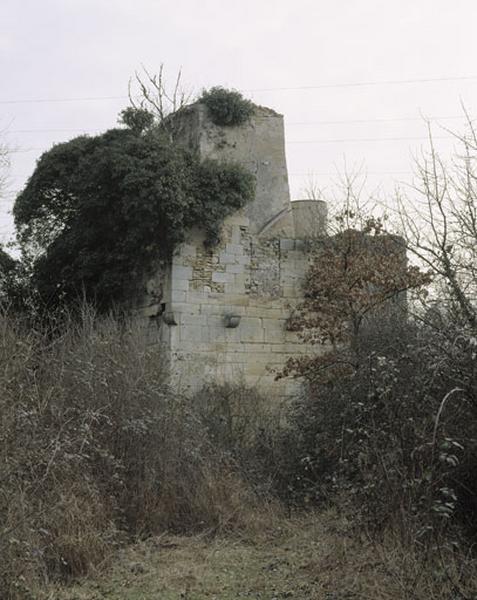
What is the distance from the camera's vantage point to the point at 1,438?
21.3 feet

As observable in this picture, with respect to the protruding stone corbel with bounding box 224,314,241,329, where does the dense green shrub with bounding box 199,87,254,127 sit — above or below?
above

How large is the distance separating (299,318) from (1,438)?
7.27 metres

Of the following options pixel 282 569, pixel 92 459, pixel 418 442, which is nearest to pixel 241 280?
pixel 92 459

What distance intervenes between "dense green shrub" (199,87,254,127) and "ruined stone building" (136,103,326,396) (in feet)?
0.49

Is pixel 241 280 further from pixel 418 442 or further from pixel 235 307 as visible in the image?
pixel 418 442

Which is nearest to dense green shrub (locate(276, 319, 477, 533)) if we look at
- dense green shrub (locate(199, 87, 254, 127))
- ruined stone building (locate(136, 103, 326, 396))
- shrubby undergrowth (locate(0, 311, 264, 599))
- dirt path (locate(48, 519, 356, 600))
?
dirt path (locate(48, 519, 356, 600))

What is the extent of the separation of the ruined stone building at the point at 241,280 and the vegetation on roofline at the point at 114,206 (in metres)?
0.50

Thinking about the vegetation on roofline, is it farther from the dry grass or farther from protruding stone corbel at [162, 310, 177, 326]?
the dry grass

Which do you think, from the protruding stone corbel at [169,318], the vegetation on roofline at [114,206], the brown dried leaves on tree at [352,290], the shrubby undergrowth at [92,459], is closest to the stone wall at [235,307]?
the protruding stone corbel at [169,318]

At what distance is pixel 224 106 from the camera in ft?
50.5

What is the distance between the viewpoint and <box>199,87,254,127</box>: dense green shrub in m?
15.4

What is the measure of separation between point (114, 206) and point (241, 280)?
2737 millimetres

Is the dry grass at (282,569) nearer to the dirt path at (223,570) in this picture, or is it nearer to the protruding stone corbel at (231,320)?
the dirt path at (223,570)

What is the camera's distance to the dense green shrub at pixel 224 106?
1541 cm
